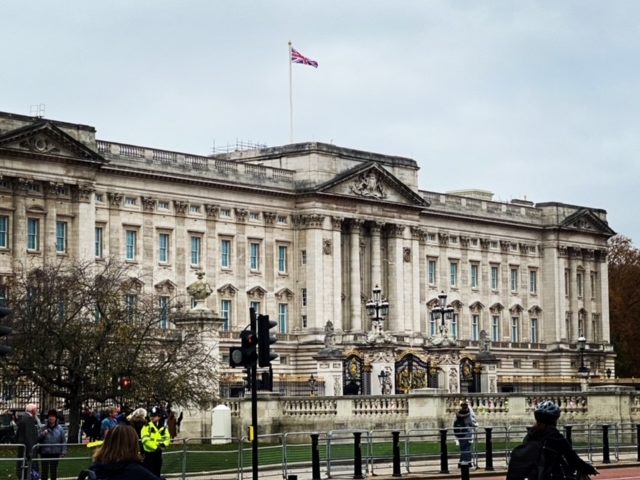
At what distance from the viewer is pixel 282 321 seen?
380 feet

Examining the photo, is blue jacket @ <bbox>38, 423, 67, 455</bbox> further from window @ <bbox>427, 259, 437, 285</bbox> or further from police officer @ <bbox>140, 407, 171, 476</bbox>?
window @ <bbox>427, 259, 437, 285</bbox>

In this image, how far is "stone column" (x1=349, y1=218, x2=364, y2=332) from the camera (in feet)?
391

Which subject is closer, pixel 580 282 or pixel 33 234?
pixel 33 234

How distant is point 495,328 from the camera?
136500 millimetres

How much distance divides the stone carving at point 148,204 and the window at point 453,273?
1305 inches

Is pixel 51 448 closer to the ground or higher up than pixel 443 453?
higher up

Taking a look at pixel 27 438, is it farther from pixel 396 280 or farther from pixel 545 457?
pixel 396 280

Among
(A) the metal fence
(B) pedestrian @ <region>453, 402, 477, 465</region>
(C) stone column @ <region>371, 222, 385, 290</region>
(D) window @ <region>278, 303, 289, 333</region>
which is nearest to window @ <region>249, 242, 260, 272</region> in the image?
(D) window @ <region>278, 303, 289, 333</region>

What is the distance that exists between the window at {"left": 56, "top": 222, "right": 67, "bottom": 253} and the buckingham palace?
0.41 feet

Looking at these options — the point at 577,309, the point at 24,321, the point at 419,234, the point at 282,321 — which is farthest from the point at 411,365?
the point at 577,309

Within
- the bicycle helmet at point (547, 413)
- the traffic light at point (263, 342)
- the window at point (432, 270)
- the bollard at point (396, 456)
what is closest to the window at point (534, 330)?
the window at point (432, 270)

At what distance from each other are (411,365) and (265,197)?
39.1 meters

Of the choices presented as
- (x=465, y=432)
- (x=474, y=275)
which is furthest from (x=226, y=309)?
(x=465, y=432)

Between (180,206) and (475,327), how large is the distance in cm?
3420
